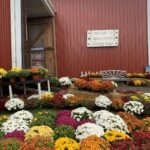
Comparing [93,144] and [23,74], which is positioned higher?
[23,74]

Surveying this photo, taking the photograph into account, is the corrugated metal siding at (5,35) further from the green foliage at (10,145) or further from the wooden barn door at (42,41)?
the wooden barn door at (42,41)

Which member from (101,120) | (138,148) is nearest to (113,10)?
(101,120)

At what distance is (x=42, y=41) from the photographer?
1959cm

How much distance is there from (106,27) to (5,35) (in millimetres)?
8925

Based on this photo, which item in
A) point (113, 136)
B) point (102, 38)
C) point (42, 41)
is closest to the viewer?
point (113, 136)

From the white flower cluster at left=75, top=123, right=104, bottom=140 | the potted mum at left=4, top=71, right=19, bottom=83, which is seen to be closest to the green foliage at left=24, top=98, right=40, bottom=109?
the potted mum at left=4, top=71, right=19, bottom=83

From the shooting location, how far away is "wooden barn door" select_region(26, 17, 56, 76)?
19562mm

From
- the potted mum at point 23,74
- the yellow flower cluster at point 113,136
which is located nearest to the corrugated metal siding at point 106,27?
the potted mum at point 23,74

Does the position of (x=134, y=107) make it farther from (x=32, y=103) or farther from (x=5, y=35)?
(x=5, y=35)

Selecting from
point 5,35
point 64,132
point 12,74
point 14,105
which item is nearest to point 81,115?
point 64,132

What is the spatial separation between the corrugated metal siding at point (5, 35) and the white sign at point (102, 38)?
8.16 meters

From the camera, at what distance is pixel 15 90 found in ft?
38.3

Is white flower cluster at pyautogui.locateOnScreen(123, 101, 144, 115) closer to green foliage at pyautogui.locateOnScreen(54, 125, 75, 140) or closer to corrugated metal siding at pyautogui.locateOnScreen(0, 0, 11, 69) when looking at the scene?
green foliage at pyautogui.locateOnScreen(54, 125, 75, 140)

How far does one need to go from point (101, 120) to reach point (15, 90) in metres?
5.94
